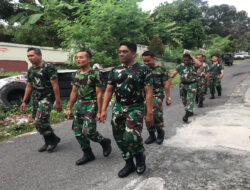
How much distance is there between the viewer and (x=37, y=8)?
59.1ft

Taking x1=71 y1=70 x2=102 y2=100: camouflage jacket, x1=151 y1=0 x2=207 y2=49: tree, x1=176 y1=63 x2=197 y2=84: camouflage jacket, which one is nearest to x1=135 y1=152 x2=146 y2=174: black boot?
x1=71 y1=70 x2=102 y2=100: camouflage jacket

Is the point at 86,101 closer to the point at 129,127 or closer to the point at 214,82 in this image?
the point at 129,127

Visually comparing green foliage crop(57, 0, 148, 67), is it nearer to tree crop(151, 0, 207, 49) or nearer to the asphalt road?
the asphalt road

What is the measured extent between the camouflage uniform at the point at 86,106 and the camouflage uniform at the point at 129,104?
0.51 metres

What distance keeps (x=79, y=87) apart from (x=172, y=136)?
7.62ft

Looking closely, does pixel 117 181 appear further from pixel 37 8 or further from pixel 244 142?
pixel 37 8

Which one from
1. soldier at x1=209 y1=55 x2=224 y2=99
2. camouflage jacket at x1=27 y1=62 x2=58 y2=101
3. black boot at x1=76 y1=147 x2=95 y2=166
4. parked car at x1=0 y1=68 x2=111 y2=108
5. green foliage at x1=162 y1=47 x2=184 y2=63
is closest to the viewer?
black boot at x1=76 y1=147 x2=95 y2=166

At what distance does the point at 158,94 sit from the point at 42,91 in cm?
221

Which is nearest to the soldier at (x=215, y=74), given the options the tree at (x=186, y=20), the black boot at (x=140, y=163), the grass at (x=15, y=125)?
the grass at (x=15, y=125)

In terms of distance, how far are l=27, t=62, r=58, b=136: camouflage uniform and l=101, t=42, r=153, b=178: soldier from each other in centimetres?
148

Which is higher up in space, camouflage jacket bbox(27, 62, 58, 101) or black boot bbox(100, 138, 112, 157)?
camouflage jacket bbox(27, 62, 58, 101)

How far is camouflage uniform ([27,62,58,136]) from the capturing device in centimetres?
376

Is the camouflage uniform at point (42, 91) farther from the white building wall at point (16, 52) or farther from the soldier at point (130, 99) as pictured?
the white building wall at point (16, 52)

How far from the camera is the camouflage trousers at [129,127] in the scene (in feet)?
9.04
